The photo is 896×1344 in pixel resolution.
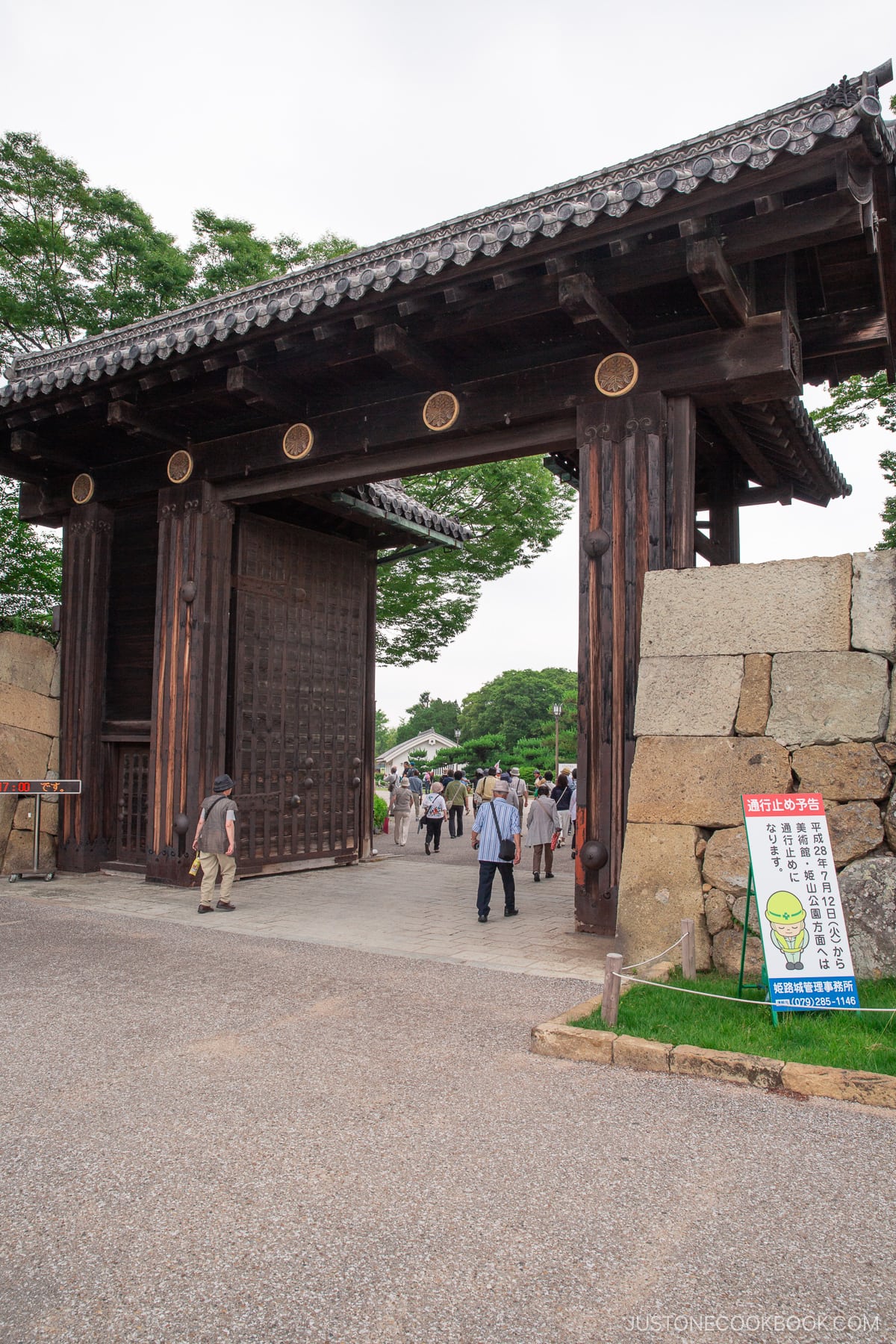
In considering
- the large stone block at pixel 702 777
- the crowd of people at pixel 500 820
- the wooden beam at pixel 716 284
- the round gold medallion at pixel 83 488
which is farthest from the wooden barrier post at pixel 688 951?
the round gold medallion at pixel 83 488

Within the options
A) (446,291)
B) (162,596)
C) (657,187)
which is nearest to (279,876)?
(162,596)

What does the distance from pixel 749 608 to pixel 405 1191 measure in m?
4.41

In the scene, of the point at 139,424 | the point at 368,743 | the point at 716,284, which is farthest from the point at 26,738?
the point at 716,284

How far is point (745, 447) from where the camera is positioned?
984 centimetres

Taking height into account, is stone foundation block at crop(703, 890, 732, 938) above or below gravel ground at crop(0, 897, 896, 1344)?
above

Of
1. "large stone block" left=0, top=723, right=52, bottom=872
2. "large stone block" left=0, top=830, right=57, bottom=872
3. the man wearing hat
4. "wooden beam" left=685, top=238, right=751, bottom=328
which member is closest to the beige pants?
the man wearing hat

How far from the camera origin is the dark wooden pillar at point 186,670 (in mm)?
10500

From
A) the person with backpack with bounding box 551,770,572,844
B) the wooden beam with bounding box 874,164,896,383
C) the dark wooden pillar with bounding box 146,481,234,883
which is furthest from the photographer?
the person with backpack with bounding box 551,770,572,844

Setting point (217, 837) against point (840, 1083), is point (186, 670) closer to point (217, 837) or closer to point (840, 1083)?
point (217, 837)

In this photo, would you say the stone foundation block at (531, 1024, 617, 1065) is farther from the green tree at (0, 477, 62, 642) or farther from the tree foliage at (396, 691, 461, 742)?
the tree foliage at (396, 691, 461, 742)

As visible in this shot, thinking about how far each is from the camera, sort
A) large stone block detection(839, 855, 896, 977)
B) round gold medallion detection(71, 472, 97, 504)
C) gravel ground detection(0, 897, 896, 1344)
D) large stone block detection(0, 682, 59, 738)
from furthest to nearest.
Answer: round gold medallion detection(71, 472, 97, 504)
large stone block detection(0, 682, 59, 738)
large stone block detection(839, 855, 896, 977)
gravel ground detection(0, 897, 896, 1344)

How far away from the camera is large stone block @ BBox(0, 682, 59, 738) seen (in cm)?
1158

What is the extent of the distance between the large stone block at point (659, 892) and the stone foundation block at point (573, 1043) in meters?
1.44

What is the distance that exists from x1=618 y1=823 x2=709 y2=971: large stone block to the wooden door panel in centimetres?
633
